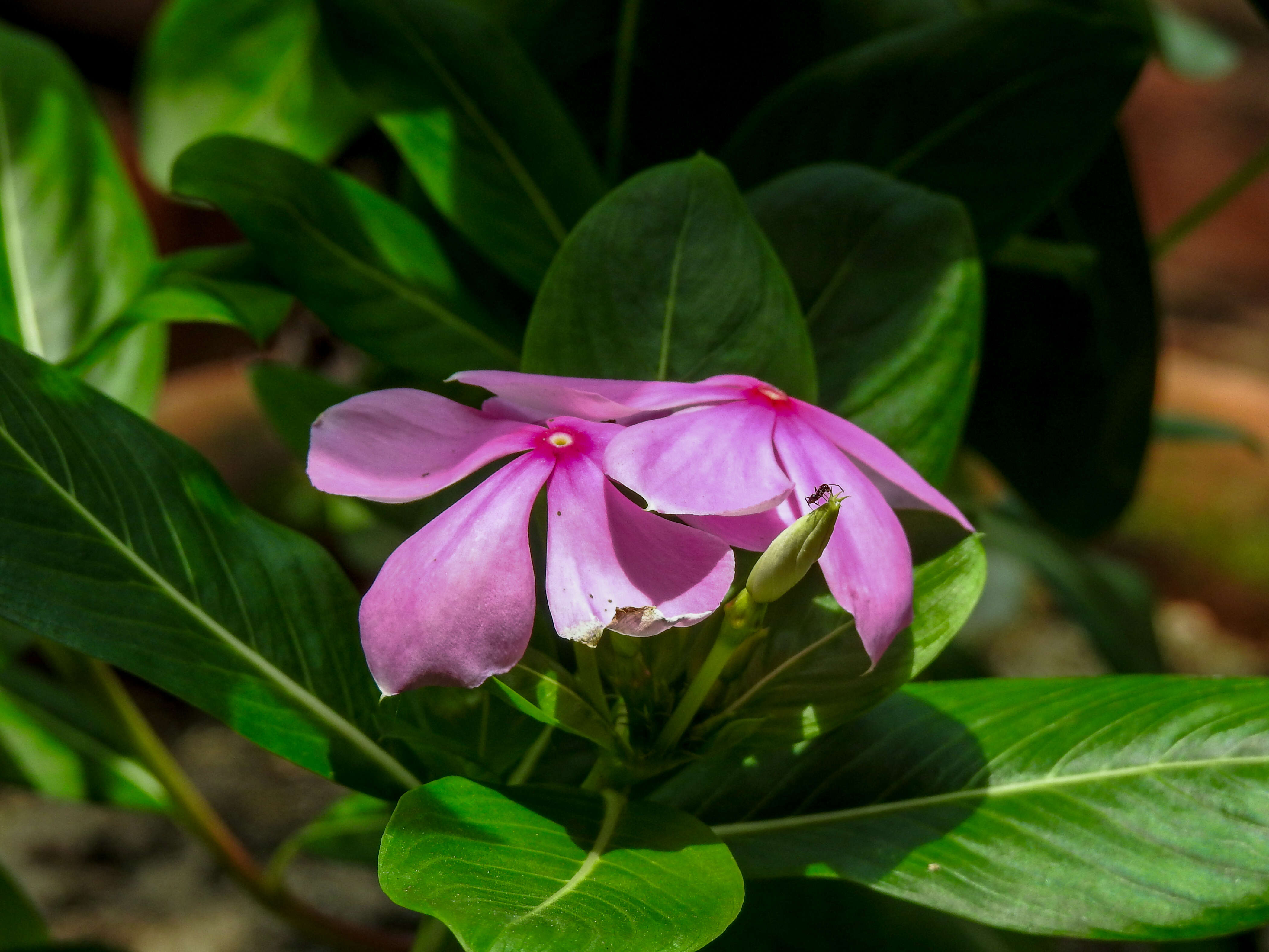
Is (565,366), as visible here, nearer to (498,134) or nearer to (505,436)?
(505,436)

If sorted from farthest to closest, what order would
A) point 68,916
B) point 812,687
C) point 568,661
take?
point 68,916
point 568,661
point 812,687

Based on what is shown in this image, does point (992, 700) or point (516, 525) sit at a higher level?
point (516, 525)

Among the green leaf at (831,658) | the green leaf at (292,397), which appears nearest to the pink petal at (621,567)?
the green leaf at (831,658)

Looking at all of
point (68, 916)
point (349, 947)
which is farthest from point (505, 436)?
point (68, 916)

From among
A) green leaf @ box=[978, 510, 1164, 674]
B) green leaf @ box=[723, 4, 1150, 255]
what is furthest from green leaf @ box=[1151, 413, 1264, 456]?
green leaf @ box=[723, 4, 1150, 255]

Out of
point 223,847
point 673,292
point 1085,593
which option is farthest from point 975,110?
point 223,847

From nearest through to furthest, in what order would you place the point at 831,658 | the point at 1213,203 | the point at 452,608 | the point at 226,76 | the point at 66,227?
the point at 452,608
the point at 831,658
the point at 66,227
the point at 226,76
the point at 1213,203

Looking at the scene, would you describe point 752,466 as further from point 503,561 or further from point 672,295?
point 672,295
